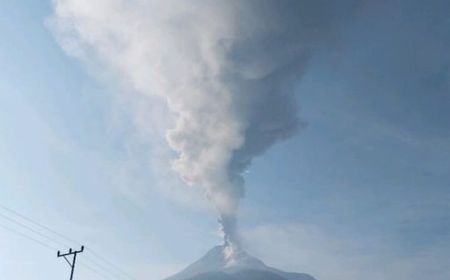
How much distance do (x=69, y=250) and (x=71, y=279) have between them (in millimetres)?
3356

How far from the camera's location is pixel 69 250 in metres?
45.0

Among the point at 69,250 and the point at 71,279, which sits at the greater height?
the point at 69,250

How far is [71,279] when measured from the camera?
140 feet
